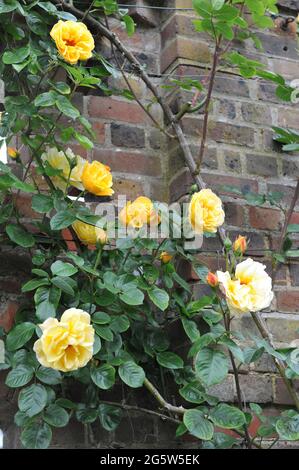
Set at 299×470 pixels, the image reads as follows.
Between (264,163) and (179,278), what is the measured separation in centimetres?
48

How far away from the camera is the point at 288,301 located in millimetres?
1678

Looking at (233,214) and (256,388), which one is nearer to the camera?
(256,388)

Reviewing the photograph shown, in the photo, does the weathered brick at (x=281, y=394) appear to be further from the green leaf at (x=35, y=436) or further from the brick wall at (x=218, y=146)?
the green leaf at (x=35, y=436)

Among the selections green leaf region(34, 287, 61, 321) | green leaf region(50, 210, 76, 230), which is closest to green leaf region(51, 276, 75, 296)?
green leaf region(34, 287, 61, 321)

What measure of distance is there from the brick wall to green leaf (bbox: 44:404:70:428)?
35 centimetres

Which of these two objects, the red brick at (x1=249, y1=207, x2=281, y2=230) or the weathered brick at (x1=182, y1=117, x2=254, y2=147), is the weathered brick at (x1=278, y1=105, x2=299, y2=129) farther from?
the red brick at (x1=249, y1=207, x2=281, y2=230)

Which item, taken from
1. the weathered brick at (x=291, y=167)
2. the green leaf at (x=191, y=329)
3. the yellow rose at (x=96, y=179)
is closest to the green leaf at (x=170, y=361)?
the green leaf at (x=191, y=329)

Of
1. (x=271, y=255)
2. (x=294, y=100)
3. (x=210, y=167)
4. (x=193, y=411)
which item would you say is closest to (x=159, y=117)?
(x=210, y=167)

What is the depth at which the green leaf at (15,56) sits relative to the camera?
142 cm

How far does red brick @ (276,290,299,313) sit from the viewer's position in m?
1.67

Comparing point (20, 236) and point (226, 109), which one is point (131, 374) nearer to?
point (20, 236)

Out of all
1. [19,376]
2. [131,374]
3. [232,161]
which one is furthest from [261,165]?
[19,376]

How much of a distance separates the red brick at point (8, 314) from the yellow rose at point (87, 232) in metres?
0.22

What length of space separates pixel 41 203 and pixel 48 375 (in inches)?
14.1
